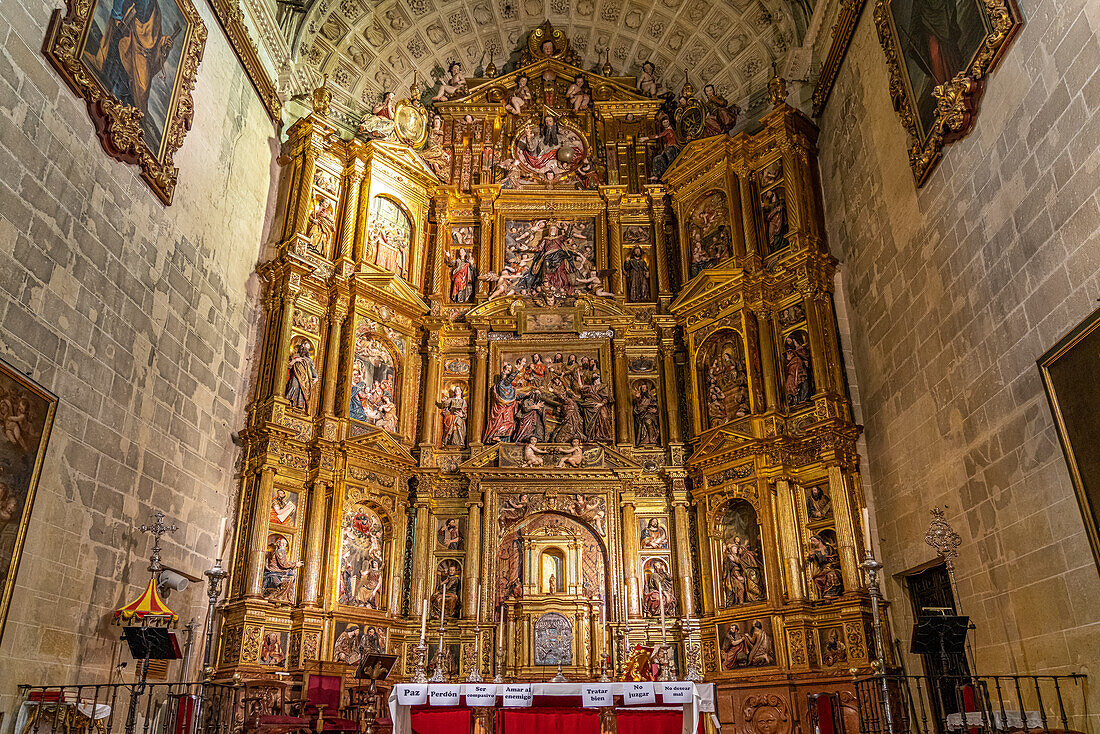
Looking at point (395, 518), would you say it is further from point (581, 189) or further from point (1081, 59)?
Result: point (1081, 59)

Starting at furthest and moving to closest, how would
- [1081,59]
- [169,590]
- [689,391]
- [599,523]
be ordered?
[689,391] → [599,523] → [169,590] → [1081,59]

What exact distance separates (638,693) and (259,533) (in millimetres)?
6670

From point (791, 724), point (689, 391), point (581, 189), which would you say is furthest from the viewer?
point (581, 189)

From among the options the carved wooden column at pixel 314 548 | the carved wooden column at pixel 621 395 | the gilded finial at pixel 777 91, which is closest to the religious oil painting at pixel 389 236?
the carved wooden column at pixel 621 395

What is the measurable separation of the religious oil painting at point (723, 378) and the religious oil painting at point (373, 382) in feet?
19.3

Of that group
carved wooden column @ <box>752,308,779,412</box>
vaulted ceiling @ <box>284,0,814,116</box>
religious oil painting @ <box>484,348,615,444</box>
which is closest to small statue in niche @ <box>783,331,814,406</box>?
carved wooden column @ <box>752,308,779,412</box>

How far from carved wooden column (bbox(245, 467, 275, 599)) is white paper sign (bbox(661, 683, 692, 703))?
255 inches

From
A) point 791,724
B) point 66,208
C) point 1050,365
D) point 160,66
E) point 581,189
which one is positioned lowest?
point 791,724

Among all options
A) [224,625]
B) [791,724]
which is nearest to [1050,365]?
[791,724]

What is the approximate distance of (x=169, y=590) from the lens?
1183 centimetres

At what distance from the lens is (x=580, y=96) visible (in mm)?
19859

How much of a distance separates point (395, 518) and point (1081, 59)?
1194cm

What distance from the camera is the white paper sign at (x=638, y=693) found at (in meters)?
9.81

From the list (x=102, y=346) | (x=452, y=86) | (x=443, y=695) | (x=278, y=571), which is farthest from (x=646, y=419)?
(x=102, y=346)
